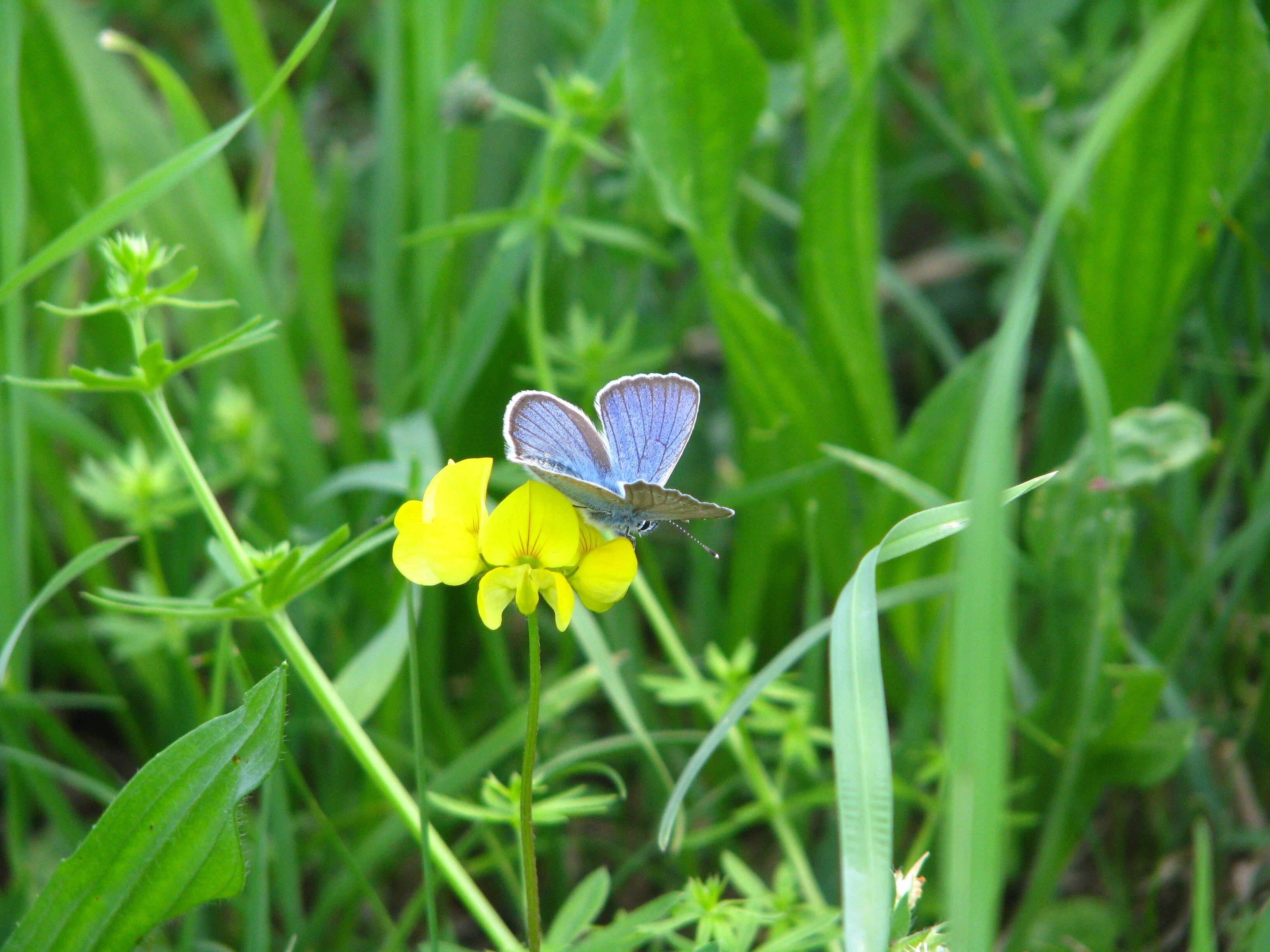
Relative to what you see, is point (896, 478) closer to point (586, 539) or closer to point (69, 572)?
point (586, 539)

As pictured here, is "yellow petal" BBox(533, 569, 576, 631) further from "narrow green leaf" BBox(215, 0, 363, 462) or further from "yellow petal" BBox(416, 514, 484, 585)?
"narrow green leaf" BBox(215, 0, 363, 462)

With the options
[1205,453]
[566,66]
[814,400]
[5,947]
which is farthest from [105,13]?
[1205,453]

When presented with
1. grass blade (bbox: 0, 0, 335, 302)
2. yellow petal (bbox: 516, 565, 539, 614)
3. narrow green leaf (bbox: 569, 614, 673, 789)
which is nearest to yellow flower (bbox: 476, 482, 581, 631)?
yellow petal (bbox: 516, 565, 539, 614)

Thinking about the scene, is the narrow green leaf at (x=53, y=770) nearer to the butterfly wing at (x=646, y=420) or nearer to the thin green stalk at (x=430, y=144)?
the thin green stalk at (x=430, y=144)

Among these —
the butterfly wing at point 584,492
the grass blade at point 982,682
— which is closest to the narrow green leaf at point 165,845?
the butterfly wing at point 584,492

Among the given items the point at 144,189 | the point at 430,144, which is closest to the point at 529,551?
the point at 144,189

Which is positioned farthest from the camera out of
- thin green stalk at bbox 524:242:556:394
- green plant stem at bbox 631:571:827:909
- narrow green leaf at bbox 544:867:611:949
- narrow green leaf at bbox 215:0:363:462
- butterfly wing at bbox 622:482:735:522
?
narrow green leaf at bbox 215:0:363:462

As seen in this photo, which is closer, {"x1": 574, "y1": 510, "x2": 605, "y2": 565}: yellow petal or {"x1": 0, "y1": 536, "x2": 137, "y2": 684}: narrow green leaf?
{"x1": 574, "y1": 510, "x2": 605, "y2": 565}: yellow petal

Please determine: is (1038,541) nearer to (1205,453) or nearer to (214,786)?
(1205,453)
